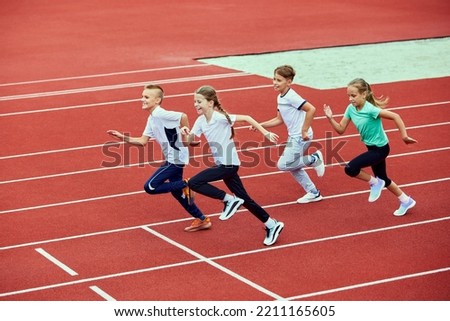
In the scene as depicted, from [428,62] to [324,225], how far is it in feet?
33.1

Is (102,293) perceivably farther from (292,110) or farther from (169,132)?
(292,110)

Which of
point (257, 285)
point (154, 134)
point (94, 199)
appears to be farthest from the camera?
point (94, 199)

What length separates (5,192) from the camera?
11.9 meters

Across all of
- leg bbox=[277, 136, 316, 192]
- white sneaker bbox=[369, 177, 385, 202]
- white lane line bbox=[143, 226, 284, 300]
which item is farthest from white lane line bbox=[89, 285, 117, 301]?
white sneaker bbox=[369, 177, 385, 202]

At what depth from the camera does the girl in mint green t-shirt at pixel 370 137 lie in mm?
10422

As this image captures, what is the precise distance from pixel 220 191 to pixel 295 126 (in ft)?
5.56

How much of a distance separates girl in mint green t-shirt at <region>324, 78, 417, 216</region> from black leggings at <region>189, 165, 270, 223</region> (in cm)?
131

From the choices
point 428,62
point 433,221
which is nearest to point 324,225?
point 433,221

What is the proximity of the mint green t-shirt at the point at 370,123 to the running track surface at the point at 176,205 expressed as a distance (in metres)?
0.86

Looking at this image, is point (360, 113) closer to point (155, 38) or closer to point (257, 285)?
point (257, 285)

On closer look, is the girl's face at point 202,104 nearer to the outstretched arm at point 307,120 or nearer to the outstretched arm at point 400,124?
the outstretched arm at point 307,120

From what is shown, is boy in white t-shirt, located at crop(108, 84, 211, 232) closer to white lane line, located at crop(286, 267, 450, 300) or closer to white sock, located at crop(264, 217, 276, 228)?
white sock, located at crop(264, 217, 276, 228)

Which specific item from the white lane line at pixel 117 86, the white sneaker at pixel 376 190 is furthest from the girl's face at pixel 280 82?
the white lane line at pixel 117 86

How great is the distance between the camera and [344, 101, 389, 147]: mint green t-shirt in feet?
34.3
